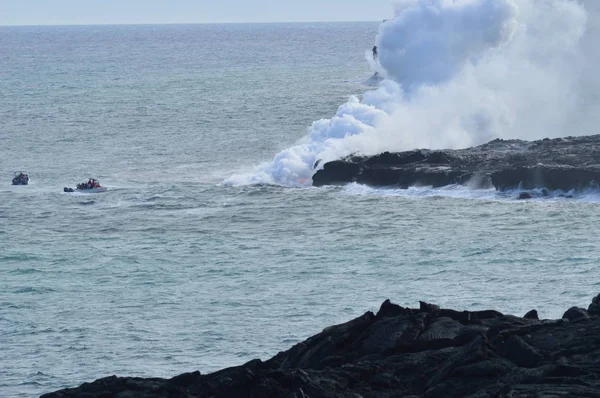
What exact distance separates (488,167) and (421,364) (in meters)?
42.8

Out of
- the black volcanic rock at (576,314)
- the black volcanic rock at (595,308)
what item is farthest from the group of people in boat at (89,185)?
the black volcanic rock at (576,314)

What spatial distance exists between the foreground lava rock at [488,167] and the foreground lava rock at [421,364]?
1334 inches

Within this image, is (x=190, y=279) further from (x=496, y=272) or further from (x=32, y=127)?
(x=32, y=127)

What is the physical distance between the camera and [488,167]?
75.6 m

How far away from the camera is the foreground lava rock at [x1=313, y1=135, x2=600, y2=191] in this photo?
7125 cm

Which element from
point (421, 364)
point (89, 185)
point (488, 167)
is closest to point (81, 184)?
point (89, 185)

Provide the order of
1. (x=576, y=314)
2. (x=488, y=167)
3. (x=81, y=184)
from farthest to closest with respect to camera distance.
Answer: (x=81, y=184)
(x=488, y=167)
(x=576, y=314)

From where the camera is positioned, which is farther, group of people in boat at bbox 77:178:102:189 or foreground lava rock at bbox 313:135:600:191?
group of people in boat at bbox 77:178:102:189

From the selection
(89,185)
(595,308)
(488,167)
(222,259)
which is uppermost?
(595,308)

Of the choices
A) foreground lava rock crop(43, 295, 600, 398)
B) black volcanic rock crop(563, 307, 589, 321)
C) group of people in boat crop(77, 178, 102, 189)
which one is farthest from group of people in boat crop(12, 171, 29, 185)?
black volcanic rock crop(563, 307, 589, 321)

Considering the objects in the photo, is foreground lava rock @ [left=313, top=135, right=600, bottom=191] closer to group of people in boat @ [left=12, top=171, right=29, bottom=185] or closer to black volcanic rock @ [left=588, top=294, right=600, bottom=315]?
group of people in boat @ [left=12, top=171, right=29, bottom=185]

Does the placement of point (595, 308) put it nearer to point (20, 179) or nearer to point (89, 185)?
point (89, 185)

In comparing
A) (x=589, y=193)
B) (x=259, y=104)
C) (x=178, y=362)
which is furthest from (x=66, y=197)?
(x=259, y=104)

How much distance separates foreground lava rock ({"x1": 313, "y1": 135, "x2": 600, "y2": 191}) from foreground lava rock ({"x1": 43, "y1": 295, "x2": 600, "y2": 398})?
1334 inches
